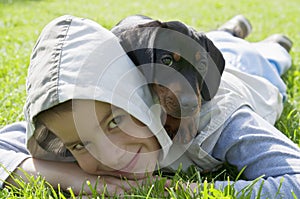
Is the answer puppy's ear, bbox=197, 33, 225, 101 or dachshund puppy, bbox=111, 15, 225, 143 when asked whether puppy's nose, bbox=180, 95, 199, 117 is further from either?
puppy's ear, bbox=197, 33, 225, 101

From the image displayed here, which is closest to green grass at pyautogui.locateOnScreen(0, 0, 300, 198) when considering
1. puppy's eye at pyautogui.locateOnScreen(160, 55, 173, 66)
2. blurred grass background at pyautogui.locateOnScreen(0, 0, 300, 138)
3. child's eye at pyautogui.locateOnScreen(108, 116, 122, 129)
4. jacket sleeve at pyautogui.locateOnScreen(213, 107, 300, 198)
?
blurred grass background at pyautogui.locateOnScreen(0, 0, 300, 138)

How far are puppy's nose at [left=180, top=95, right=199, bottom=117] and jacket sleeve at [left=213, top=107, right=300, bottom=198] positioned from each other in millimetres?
262

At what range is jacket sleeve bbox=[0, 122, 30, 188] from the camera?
197 cm

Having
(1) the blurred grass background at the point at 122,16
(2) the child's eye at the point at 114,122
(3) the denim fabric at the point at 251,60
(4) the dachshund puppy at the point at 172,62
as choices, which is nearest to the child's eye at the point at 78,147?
(2) the child's eye at the point at 114,122

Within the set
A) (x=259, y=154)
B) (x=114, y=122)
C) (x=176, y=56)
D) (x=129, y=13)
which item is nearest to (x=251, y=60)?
(x=259, y=154)

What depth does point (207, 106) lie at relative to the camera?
6.48ft

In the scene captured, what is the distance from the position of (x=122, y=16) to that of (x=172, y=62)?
393 centimetres

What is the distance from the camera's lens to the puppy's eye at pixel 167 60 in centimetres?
174

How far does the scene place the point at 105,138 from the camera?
1716 millimetres

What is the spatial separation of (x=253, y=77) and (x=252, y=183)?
38.7 inches

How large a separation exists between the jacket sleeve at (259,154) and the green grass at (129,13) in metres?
0.10

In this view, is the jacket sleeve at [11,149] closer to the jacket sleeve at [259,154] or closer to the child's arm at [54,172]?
the child's arm at [54,172]

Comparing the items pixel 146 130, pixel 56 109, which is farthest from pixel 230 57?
pixel 56 109

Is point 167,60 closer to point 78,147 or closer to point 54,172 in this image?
point 78,147
